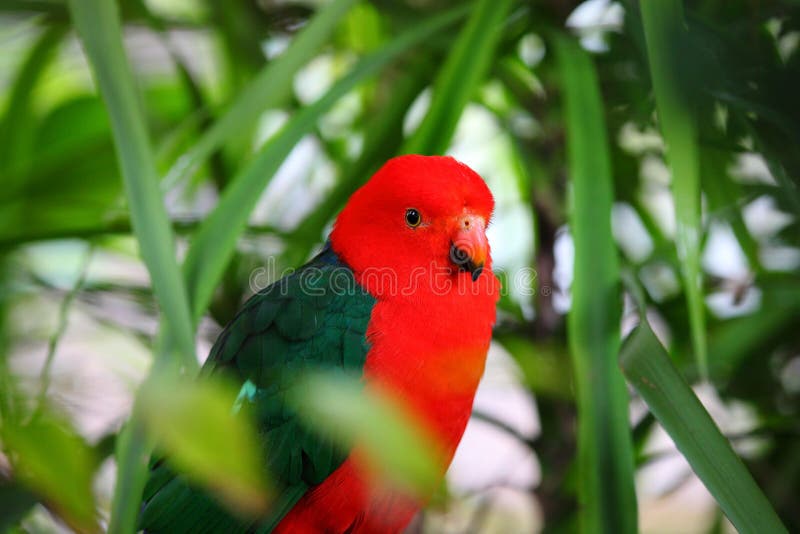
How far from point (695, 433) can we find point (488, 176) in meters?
0.93

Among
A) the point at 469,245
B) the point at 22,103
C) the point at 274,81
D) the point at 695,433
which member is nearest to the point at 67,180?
the point at 22,103

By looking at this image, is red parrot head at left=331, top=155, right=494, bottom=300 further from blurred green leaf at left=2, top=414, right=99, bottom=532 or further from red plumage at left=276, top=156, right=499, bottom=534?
blurred green leaf at left=2, top=414, right=99, bottom=532

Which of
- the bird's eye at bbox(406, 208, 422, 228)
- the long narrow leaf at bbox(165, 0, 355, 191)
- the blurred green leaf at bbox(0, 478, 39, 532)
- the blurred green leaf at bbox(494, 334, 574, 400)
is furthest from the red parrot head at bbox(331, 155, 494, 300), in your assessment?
the blurred green leaf at bbox(0, 478, 39, 532)

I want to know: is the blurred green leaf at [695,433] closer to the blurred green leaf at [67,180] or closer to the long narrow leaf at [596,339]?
the long narrow leaf at [596,339]

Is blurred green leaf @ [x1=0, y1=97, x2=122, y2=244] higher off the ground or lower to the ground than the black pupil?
lower

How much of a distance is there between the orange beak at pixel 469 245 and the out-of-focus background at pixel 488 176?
74 millimetres

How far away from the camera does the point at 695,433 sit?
501 millimetres

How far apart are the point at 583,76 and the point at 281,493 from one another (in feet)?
1.53

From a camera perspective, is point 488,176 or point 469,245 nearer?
point 469,245

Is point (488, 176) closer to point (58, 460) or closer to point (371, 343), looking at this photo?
point (371, 343)

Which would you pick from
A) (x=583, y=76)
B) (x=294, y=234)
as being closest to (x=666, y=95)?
(x=583, y=76)

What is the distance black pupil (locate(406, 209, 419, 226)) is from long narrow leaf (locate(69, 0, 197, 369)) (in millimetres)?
217

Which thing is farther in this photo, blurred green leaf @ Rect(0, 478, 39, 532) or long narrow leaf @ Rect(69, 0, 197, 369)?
long narrow leaf @ Rect(69, 0, 197, 369)

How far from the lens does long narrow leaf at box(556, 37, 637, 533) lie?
1.76 feet
